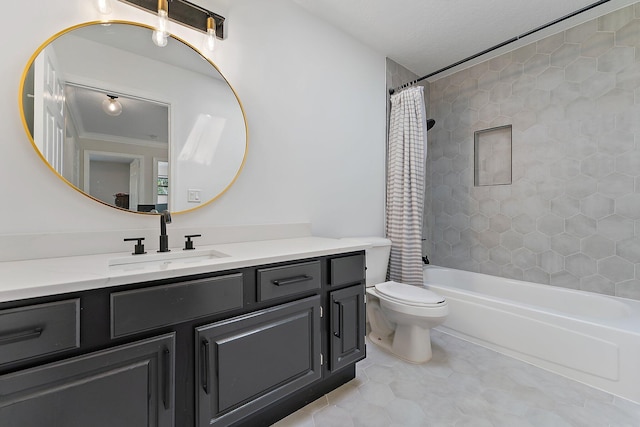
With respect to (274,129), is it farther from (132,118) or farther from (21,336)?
(21,336)

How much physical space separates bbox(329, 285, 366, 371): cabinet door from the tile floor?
0.21 meters

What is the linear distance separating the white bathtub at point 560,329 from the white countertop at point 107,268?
1.36 meters

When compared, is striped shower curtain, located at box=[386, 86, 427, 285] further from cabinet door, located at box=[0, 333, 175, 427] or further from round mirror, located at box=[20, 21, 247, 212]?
cabinet door, located at box=[0, 333, 175, 427]

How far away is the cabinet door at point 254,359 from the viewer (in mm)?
1024

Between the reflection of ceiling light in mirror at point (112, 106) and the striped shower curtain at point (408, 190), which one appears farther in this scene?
the striped shower curtain at point (408, 190)

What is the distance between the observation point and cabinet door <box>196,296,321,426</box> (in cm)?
102

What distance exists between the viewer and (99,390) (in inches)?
32.3

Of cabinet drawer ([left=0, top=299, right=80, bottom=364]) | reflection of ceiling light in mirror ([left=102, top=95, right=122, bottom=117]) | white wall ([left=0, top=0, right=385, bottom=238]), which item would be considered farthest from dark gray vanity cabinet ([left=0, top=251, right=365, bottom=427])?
reflection of ceiling light in mirror ([left=102, top=95, right=122, bottom=117])

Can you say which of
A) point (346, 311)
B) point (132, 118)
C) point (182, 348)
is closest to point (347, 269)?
point (346, 311)

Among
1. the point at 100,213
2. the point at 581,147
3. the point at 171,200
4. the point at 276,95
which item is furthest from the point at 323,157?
the point at 581,147

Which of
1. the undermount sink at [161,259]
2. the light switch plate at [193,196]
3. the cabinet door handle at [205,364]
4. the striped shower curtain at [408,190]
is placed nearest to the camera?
the cabinet door handle at [205,364]

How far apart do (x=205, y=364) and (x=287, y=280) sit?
17.4 inches

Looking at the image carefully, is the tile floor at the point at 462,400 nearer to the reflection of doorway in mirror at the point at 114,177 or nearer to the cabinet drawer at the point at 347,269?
the cabinet drawer at the point at 347,269

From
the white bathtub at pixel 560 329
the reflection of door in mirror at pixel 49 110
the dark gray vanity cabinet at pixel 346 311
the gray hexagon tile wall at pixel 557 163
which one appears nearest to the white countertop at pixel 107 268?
the dark gray vanity cabinet at pixel 346 311
